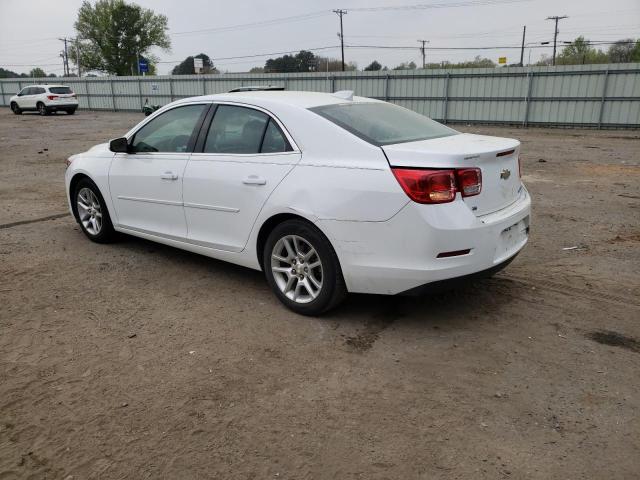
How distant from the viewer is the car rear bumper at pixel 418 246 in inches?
134

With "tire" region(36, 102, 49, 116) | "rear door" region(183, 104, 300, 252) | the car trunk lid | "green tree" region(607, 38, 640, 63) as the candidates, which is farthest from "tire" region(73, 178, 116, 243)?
"green tree" region(607, 38, 640, 63)

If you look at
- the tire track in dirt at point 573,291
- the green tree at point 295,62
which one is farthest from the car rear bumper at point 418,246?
the green tree at point 295,62

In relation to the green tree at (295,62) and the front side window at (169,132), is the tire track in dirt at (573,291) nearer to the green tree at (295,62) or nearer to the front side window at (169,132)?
the front side window at (169,132)

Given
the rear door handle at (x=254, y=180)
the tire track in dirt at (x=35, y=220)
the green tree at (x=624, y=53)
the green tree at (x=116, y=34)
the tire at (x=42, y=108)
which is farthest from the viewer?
the green tree at (x=116, y=34)

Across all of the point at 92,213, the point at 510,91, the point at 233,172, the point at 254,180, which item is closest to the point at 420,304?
the point at 254,180

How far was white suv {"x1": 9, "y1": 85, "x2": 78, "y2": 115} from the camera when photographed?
3175cm

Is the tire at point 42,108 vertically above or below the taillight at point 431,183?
below

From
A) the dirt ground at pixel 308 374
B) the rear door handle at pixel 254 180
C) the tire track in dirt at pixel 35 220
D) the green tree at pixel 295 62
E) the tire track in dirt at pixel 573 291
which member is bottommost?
the tire track in dirt at pixel 35 220

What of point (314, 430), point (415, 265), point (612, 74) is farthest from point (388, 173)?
point (612, 74)

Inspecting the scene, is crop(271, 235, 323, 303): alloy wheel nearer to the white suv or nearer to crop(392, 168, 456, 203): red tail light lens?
crop(392, 168, 456, 203): red tail light lens

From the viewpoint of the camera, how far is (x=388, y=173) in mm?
3486

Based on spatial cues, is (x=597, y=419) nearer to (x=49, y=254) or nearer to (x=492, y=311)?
(x=492, y=311)

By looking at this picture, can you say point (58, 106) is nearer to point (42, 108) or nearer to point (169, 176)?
point (42, 108)

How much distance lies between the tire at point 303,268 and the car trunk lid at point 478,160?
2.59ft
